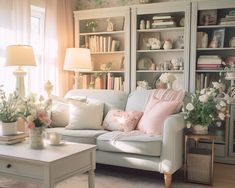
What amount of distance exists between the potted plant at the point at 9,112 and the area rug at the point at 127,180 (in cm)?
63

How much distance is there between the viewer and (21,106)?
261cm

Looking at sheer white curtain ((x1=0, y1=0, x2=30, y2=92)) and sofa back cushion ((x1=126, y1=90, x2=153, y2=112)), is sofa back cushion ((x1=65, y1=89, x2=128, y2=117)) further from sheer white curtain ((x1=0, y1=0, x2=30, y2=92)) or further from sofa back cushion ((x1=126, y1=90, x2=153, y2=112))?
sheer white curtain ((x1=0, y1=0, x2=30, y2=92))

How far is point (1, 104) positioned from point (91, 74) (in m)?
2.46

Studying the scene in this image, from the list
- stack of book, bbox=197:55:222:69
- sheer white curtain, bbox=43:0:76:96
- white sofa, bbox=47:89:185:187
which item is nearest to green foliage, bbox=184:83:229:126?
white sofa, bbox=47:89:185:187

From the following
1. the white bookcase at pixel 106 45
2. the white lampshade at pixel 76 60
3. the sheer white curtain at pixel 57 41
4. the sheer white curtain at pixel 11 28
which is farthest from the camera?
the white bookcase at pixel 106 45

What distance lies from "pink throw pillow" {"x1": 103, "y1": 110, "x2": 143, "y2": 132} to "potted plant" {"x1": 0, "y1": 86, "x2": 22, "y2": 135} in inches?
49.9

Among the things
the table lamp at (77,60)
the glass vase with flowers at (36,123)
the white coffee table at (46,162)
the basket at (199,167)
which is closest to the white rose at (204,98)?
the basket at (199,167)

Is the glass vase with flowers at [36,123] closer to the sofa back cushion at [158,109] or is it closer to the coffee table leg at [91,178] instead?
the coffee table leg at [91,178]

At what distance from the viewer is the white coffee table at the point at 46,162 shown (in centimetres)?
215

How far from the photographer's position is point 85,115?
368 centimetres

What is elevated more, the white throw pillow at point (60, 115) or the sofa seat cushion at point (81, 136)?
the white throw pillow at point (60, 115)

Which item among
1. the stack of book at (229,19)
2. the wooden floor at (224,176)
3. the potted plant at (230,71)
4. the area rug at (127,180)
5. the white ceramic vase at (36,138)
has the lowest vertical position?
the wooden floor at (224,176)

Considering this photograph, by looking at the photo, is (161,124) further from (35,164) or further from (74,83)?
(74,83)

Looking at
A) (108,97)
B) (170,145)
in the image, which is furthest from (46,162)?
(108,97)
